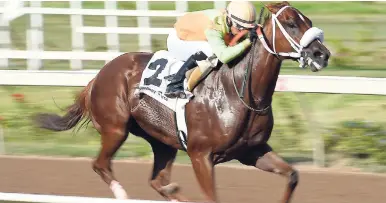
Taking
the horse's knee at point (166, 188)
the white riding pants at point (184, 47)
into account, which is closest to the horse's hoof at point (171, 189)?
the horse's knee at point (166, 188)

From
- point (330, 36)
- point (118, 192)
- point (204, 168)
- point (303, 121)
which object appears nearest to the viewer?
point (204, 168)

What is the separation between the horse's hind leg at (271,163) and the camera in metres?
5.85

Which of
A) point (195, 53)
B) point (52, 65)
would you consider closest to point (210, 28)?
point (195, 53)

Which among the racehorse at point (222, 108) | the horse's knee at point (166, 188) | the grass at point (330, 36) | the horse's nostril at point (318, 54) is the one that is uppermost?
the horse's nostril at point (318, 54)

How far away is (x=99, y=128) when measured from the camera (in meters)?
6.59

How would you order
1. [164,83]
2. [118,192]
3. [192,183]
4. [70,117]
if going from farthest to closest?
1. [192,183]
2. [70,117]
3. [118,192]
4. [164,83]

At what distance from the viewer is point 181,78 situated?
5.96 metres

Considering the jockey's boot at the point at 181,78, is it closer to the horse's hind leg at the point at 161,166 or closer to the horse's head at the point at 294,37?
the horse's head at the point at 294,37

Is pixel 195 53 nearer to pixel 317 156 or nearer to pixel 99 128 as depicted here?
pixel 99 128

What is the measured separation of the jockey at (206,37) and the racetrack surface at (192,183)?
123 cm

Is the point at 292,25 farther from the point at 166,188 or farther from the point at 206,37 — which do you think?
the point at 166,188

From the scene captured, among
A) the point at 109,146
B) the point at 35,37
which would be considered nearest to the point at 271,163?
the point at 109,146

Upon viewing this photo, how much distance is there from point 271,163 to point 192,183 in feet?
5.05

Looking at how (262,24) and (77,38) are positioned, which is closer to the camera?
(262,24)
